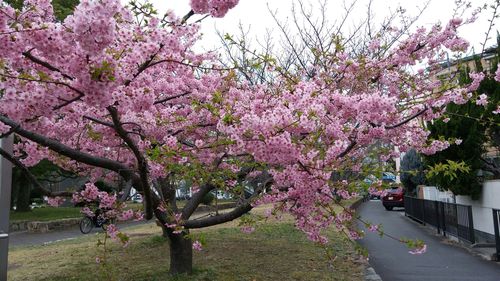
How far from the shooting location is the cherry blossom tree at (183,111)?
3105 millimetres

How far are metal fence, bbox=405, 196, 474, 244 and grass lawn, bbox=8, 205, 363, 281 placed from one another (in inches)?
121

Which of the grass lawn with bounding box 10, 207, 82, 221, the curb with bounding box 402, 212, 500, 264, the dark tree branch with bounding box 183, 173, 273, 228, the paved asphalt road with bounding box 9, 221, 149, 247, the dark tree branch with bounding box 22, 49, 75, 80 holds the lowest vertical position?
the curb with bounding box 402, 212, 500, 264

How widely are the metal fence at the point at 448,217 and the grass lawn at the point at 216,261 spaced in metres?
3.07

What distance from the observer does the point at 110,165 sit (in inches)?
175

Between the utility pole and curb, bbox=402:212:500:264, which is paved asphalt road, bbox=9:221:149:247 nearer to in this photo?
the utility pole

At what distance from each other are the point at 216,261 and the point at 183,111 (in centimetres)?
295

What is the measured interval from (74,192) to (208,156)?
170cm

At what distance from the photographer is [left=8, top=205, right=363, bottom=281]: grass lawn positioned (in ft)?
23.2

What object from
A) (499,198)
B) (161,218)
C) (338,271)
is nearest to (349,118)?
(161,218)

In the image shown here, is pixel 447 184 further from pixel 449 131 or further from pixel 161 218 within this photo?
pixel 161 218

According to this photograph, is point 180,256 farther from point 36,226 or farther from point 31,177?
point 36,226

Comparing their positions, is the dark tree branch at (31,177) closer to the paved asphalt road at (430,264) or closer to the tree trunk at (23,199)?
the paved asphalt road at (430,264)

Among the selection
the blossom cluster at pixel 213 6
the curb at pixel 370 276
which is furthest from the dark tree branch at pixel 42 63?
the curb at pixel 370 276

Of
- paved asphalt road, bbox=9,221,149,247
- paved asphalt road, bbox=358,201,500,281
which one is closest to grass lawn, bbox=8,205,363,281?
paved asphalt road, bbox=358,201,500,281
